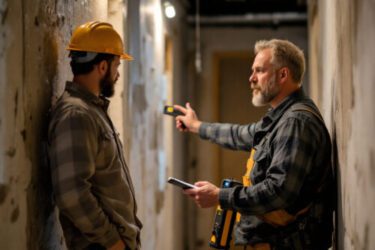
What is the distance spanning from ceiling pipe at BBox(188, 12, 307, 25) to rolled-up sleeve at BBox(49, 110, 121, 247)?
4.23 meters

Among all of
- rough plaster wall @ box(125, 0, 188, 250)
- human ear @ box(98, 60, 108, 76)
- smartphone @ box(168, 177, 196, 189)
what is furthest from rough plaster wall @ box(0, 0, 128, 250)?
rough plaster wall @ box(125, 0, 188, 250)

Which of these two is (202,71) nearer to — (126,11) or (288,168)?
(126,11)

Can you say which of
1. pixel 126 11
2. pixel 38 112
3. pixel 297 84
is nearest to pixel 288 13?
pixel 126 11

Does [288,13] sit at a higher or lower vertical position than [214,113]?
higher

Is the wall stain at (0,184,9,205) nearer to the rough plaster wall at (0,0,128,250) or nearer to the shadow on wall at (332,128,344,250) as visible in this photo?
the rough plaster wall at (0,0,128,250)

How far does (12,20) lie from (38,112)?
341mm

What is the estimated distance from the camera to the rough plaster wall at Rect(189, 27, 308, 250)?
5828mm

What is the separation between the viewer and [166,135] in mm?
4645

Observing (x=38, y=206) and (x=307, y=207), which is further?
(x=307, y=207)

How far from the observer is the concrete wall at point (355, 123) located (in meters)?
Answer: 1.26

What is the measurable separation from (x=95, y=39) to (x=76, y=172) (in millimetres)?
477

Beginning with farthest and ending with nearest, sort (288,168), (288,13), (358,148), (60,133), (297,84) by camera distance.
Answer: (288,13) < (297,84) < (288,168) < (60,133) < (358,148)

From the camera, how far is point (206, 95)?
19.3ft

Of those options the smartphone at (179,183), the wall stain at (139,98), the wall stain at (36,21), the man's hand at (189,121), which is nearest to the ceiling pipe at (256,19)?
the wall stain at (139,98)
